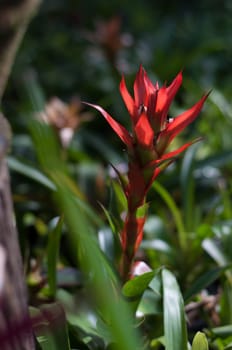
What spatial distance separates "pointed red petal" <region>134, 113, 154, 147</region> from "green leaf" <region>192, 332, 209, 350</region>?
0.26 meters

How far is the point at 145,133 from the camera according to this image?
78 cm

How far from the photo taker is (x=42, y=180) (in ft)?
4.42

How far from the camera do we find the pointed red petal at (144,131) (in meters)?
0.77

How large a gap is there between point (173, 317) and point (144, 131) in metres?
0.28

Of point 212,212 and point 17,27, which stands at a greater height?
point 17,27

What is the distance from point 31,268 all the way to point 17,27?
626mm

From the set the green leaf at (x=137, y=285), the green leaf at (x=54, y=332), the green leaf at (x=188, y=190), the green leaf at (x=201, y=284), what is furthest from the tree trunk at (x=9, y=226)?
the green leaf at (x=188, y=190)

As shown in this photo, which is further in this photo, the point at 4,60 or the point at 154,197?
the point at 154,197

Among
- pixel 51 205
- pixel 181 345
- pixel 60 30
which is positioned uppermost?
pixel 60 30

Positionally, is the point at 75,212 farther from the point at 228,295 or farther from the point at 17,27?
the point at 228,295

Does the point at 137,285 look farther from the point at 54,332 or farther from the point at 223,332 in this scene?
the point at 223,332

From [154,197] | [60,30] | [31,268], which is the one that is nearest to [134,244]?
[31,268]

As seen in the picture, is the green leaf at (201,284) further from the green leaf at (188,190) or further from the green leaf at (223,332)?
the green leaf at (188,190)

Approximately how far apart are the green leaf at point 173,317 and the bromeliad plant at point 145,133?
0.15 metres
